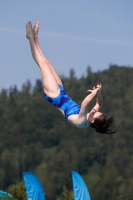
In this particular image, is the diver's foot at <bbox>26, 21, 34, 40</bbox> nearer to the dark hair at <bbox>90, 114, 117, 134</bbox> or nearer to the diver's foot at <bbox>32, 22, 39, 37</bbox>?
the diver's foot at <bbox>32, 22, 39, 37</bbox>

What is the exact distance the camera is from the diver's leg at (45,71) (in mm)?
16250

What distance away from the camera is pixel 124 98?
156125 mm

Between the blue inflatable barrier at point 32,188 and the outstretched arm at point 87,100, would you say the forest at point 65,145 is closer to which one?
the blue inflatable barrier at point 32,188

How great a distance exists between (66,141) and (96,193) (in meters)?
35.8

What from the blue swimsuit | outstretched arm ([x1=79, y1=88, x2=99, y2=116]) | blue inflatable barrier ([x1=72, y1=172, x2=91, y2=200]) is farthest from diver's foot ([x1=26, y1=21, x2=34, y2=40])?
blue inflatable barrier ([x1=72, y1=172, x2=91, y2=200])

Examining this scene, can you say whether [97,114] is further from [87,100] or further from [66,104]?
[87,100]

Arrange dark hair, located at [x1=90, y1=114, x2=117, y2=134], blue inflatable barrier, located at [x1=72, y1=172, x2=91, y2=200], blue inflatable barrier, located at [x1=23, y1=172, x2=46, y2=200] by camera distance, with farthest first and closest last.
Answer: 1. blue inflatable barrier, located at [x1=72, y1=172, x2=91, y2=200]
2. blue inflatable barrier, located at [x1=23, y1=172, x2=46, y2=200]
3. dark hair, located at [x1=90, y1=114, x2=117, y2=134]

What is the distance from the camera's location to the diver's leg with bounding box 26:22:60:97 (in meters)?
16.2

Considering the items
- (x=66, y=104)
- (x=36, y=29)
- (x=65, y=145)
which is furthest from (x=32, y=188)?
(x=65, y=145)

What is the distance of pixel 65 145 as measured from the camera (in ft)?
450

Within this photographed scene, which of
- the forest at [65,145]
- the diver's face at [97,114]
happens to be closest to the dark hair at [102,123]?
the diver's face at [97,114]

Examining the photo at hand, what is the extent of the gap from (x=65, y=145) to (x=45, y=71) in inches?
4771

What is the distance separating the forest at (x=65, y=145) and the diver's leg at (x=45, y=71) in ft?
276

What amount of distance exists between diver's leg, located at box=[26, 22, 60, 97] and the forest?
3310 inches
